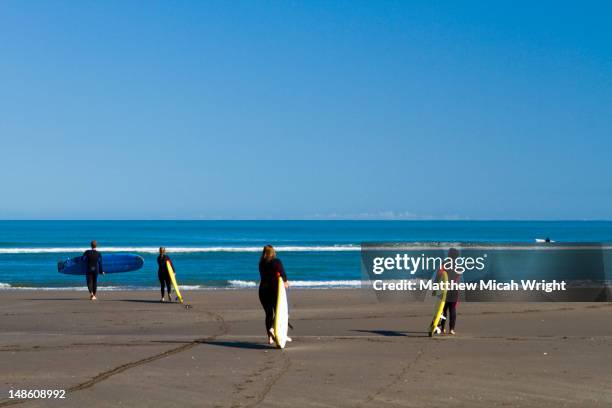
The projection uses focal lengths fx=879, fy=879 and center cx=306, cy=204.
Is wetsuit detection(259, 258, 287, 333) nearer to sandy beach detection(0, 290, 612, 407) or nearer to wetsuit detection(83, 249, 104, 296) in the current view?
sandy beach detection(0, 290, 612, 407)

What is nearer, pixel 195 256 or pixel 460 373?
pixel 460 373

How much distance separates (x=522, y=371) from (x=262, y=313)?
10.1 metres

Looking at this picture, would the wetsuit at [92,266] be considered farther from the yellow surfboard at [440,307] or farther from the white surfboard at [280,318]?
the yellow surfboard at [440,307]

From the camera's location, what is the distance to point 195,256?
62.7m

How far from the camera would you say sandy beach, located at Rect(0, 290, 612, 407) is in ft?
33.7

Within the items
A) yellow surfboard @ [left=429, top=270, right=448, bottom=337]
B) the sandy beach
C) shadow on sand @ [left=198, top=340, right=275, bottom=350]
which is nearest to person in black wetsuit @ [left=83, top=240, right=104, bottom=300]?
the sandy beach

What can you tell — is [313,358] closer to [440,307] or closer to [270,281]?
[270,281]

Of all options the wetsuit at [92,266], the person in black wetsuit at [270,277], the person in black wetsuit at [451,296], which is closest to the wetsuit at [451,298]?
the person in black wetsuit at [451,296]

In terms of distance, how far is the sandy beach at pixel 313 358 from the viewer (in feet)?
33.7

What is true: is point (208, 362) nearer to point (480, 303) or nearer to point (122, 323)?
point (122, 323)

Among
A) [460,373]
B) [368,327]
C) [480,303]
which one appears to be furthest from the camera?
[480,303]

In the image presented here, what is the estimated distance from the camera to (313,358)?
13.1 m

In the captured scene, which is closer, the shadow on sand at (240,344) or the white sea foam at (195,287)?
the shadow on sand at (240,344)

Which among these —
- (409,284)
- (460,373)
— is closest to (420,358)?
(460,373)
